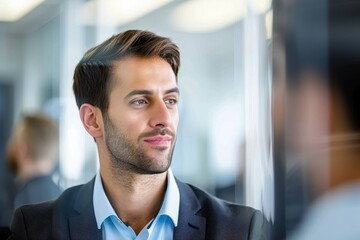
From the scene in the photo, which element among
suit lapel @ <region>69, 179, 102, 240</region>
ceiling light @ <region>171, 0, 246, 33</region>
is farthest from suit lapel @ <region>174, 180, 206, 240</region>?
ceiling light @ <region>171, 0, 246, 33</region>

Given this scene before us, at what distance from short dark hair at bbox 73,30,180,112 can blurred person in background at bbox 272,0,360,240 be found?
0.23 meters

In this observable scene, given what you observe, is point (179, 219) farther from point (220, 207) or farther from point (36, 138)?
point (36, 138)

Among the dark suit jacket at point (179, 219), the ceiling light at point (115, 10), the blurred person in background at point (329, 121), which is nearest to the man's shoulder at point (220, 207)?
the dark suit jacket at point (179, 219)

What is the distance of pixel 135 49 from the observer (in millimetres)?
829

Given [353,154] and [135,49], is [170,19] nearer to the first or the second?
[135,49]

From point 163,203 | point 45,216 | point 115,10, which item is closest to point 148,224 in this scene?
point 163,203

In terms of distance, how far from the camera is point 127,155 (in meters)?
0.84

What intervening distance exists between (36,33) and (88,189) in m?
0.21

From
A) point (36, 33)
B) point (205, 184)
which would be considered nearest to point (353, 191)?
point (205, 184)

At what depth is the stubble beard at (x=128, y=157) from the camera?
2.72 feet

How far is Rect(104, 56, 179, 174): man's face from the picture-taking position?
82cm

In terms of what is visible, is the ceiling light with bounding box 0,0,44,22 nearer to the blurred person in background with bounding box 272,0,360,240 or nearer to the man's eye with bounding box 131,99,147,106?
the man's eye with bounding box 131,99,147,106

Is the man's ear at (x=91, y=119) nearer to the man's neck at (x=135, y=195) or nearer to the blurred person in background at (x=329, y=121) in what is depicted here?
the man's neck at (x=135, y=195)

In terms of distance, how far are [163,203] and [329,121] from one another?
0.31 metres
